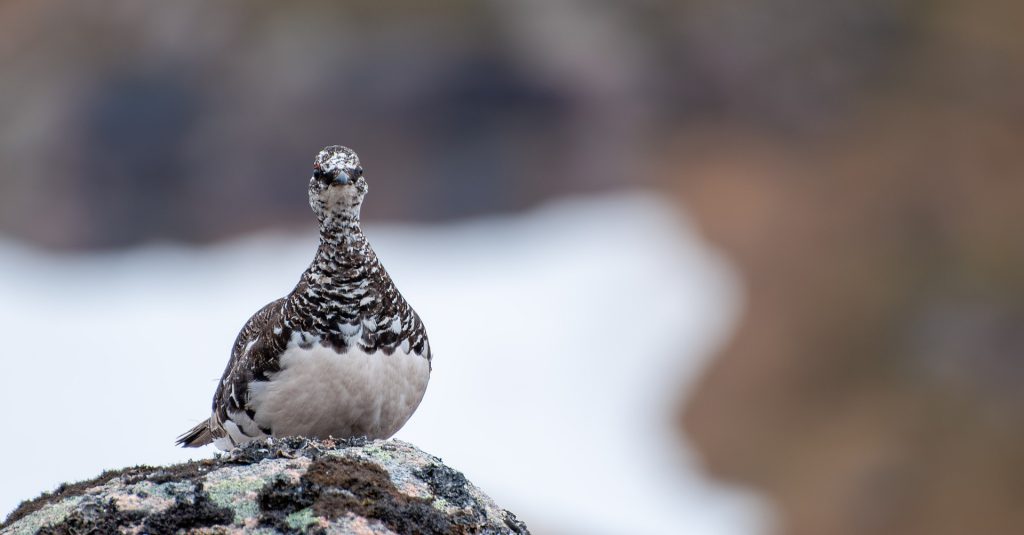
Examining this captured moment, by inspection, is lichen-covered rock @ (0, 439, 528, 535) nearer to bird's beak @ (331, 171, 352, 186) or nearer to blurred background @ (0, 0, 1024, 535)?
bird's beak @ (331, 171, 352, 186)

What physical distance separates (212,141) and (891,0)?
70.2ft

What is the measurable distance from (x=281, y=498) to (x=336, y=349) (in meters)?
1.23

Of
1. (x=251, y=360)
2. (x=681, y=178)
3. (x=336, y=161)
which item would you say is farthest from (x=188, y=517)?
(x=681, y=178)

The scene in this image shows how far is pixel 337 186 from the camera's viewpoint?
6.67 metres

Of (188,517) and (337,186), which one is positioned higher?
(337,186)

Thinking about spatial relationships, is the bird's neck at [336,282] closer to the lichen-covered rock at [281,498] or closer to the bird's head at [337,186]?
the bird's head at [337,186]

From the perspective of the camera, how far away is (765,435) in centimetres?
2673

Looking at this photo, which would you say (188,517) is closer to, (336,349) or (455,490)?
(455,490)

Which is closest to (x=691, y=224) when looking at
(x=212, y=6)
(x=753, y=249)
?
(x=753, y=249)

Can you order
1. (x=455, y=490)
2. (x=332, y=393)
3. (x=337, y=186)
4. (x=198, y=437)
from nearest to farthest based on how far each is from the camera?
1. (x=455, y=490)
2. (x=332, y=393)
3. (x=337, y=186)
4. (x=198, y=437)

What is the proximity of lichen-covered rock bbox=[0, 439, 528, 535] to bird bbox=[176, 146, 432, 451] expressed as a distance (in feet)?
1.65

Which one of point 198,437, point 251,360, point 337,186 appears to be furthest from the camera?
point 198,437

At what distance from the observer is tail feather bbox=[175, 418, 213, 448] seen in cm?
766

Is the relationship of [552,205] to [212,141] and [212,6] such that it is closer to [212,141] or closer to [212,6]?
[212,141]
